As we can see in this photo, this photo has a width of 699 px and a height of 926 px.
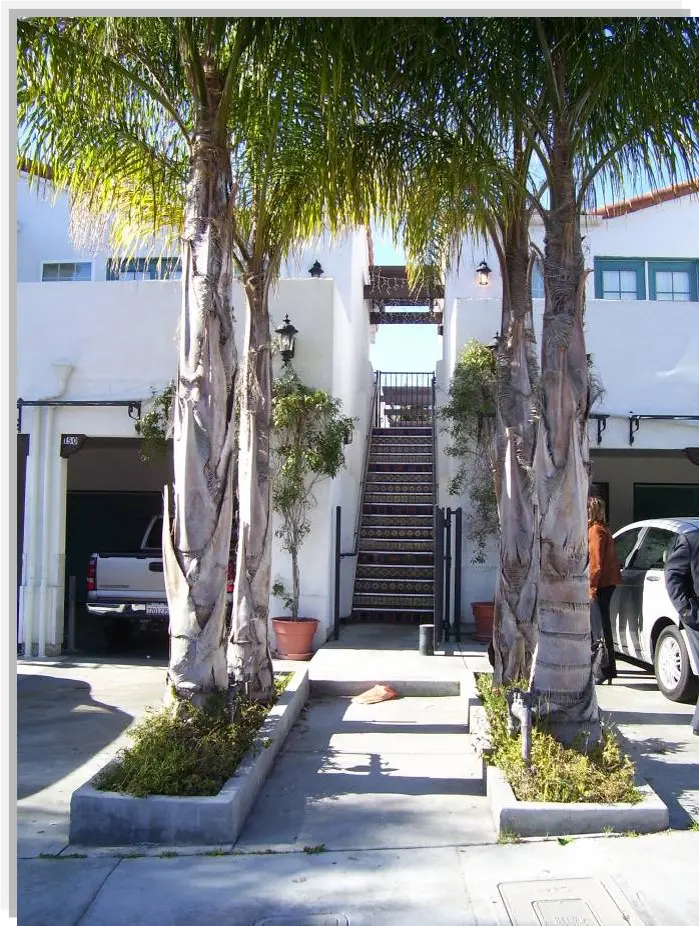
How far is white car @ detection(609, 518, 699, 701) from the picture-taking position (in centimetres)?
780

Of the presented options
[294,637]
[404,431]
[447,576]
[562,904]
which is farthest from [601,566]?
[404,431]

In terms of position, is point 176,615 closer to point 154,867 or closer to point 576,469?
point 154,867

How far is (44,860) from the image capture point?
4422 mm

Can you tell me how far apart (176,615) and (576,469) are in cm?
270

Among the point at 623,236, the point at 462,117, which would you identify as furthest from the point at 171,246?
the point at 623,236

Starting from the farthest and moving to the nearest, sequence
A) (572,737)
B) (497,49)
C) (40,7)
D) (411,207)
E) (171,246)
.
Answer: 1. (171,246)
2. (411,207)
3. (497,49)
4. (572,737)
5. (40,7)

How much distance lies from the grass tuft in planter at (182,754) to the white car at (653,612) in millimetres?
4002

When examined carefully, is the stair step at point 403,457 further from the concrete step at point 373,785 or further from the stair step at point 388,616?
the concrete step at point 373,785

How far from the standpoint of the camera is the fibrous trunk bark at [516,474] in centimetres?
675

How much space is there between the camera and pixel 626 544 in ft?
31.8

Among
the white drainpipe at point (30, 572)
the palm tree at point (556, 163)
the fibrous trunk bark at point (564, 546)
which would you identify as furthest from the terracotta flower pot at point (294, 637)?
the fibrous trunk bark at point (564, 546)

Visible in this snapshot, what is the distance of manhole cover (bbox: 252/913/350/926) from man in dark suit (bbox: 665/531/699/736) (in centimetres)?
381

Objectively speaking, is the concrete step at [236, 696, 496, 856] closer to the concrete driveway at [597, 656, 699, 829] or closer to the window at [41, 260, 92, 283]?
the concrete driveway at [597, 656, 699, 829]

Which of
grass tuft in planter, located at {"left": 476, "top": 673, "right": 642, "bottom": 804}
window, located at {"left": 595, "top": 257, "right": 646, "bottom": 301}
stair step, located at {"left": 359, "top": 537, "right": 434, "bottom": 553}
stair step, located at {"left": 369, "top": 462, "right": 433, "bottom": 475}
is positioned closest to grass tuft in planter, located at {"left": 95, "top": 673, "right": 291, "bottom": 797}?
grass tuft in planter, located at {"left": 476, "top": 673, "right": 642, "bottom": 804}
